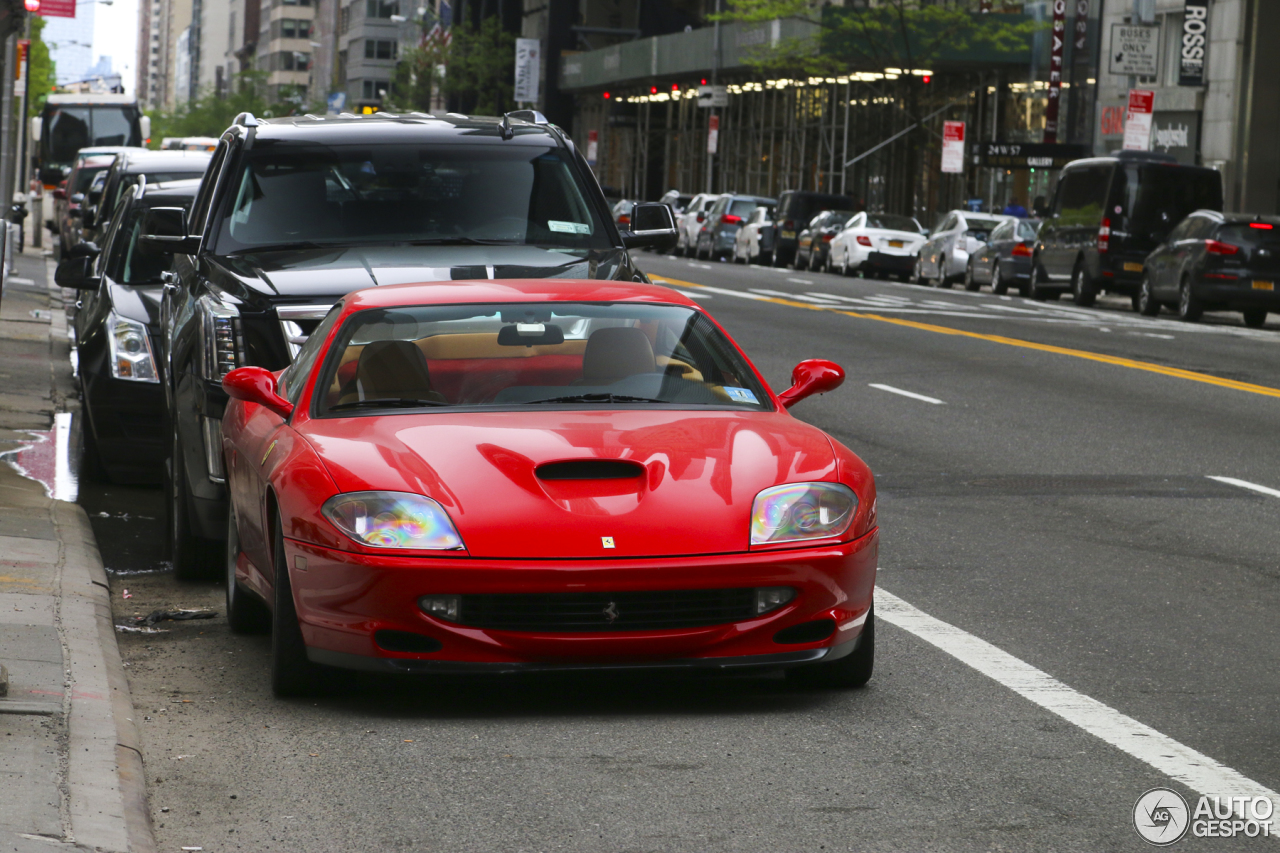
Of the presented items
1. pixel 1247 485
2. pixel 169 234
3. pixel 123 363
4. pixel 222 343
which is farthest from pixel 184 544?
pixel 1247 485

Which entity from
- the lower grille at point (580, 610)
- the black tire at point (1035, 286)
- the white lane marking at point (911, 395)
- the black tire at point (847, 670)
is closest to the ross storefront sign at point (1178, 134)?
the black tire at point (1035, 286)

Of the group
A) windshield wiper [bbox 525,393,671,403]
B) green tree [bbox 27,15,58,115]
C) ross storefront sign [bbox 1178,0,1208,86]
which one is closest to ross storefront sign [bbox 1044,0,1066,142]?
ross storefront sign [bbox 1178,0,1208,86]

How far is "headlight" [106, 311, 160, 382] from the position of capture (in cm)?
1073

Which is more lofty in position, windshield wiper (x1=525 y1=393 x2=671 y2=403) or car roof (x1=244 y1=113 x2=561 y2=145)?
car roof (x1=244 y1=113 x2=561 y2=145)

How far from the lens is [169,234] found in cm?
977

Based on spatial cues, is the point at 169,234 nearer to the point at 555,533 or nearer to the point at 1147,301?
the point at 555,533

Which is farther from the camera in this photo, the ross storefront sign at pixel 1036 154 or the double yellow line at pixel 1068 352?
the ross storefront sign at pixel 1036 154

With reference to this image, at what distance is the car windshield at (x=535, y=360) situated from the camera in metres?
6.64

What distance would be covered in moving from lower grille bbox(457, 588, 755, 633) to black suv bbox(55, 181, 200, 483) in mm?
4599

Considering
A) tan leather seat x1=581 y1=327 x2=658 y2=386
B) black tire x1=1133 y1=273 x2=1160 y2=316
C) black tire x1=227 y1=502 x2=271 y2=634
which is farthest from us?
black tire x1=1133 y1=273 x2=1160 y2=316

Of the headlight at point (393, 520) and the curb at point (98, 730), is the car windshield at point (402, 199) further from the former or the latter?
the headlight at point (393, 520)

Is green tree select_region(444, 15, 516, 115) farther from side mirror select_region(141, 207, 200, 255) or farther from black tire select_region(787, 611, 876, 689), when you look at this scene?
black tire select_region(787, 611, 876, 689)

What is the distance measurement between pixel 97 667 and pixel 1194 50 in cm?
3972

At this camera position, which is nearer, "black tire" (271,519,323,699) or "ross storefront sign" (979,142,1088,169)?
"black tire" (271,519,323,699)
